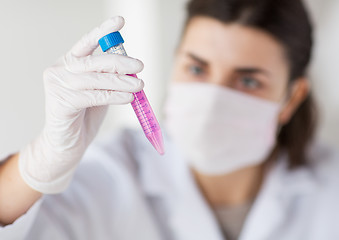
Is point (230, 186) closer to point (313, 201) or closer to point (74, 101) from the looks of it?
point (313, 201)

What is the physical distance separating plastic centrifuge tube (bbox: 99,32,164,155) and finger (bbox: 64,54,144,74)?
20 millimetres

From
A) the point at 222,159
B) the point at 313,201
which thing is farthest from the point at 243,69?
the point at 313,201

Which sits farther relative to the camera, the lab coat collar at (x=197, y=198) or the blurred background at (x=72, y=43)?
the lab coat collar at (x=197, y=198)

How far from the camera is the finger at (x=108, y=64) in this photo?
0.50m

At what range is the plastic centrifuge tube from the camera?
0.50 meters

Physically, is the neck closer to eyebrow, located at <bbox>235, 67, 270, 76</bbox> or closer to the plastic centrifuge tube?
eyebrow, located at <bbox>235, 67, 270, 76</bbox>

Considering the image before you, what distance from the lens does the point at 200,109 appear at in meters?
0.99

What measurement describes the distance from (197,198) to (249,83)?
1.40 feet

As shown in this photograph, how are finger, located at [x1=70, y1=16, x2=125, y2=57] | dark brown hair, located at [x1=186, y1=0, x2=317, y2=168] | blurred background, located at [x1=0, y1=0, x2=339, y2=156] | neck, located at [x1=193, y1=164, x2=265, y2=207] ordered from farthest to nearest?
neck, located at [x1=193, y1=164, x2=265, y2=207]
dark brown hair, located at [x1=186, y1=0, x2=317, y2=168]
blurred background, located at [x1=0, y1=0, x2=339, y2=156]
finger, located at [x1=70, y1=16, x2=125, y2=57]

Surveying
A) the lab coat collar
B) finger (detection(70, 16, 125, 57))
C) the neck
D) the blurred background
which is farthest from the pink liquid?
the neck

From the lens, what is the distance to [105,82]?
520 mm

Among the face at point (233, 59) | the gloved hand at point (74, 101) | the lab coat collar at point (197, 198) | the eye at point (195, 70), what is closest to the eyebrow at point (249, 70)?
the face at point (233, 59)

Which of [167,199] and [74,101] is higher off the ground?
[74,101]

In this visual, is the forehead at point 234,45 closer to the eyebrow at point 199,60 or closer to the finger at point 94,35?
the eyebrow at point 199,60
